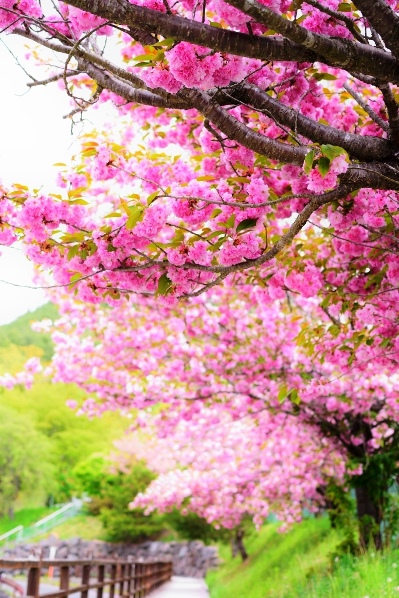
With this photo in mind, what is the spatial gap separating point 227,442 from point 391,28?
13714 millimetres

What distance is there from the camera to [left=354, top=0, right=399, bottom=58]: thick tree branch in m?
2.14

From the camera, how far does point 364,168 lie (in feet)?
8.92

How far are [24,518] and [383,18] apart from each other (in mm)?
30548

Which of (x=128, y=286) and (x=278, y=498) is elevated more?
(x=128, y=286)

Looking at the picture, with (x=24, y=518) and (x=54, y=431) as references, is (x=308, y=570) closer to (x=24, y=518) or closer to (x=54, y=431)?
(x=24, y=518)

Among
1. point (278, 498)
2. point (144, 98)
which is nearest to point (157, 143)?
point (144, 98)

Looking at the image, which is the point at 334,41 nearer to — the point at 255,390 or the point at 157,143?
the point at 157,143

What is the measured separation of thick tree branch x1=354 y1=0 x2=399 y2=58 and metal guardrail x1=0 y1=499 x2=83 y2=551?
25.2 meters

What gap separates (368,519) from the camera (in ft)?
26.7

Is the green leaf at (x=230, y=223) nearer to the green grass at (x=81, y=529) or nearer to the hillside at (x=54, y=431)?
the green grass at (x=81, y=529)

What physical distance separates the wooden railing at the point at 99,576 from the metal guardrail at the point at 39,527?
9.06 metres

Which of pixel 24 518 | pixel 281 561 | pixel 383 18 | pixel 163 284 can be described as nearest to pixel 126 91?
pixel 163 284

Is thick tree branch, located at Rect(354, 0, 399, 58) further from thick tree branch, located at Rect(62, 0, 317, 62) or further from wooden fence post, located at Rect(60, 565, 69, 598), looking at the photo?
wooden fence post, located at Rect(60, 565, 69, 598)

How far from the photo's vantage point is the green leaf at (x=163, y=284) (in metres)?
3.37
